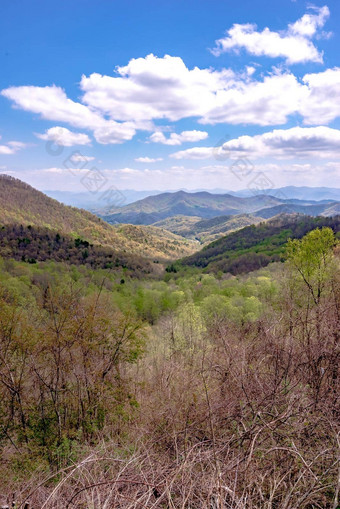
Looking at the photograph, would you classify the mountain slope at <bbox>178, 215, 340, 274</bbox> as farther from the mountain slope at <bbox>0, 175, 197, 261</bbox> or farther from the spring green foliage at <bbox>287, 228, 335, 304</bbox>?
the spring green foliage at <bbox>287, 228, 335, 304</bbox>

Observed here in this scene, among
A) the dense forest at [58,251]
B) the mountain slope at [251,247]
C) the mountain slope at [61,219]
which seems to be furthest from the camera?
the mountain slope at [61,219]

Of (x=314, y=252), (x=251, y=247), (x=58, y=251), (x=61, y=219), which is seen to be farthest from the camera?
(x=61, y=219)

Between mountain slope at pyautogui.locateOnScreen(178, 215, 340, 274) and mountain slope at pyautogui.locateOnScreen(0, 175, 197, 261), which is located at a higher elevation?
mountain slope at pyautogui.locateOnScreen(0, 175, 197, 261)

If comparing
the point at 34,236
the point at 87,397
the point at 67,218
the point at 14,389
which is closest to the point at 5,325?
the point at 14,389

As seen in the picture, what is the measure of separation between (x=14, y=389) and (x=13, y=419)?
134 centimetres

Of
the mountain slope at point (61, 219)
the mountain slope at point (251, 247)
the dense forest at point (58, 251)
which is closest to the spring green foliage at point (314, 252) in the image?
the dense forest at point (58, 251)

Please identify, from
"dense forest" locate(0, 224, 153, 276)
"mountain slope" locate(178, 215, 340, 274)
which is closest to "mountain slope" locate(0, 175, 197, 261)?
"mountain slope" locate(178, 215, 340, 274)

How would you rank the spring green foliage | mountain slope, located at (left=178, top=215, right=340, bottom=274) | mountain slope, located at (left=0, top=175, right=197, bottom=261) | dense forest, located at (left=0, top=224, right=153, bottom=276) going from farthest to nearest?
mountain slope, located at (left=0, top=175, right=197, bottom=261), mountain slope, located at (left=178, top=215, right=340, bottom=274), dense forest, located at (left=0, top=224, right=153, bottom=276), the spring green foliage

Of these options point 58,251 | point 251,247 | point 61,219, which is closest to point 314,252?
point 58,251

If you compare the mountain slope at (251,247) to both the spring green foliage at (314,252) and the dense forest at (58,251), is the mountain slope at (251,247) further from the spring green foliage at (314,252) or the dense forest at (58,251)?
the spring green foliage at (314,252)

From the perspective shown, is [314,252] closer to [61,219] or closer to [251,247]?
[251,247]

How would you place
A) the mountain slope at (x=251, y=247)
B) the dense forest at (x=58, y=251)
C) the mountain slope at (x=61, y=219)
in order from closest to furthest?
the dense forest at (x=58, y=251)
the mountain slope at (x=251, y=247)
the mountain slope at (x=61, y=219)

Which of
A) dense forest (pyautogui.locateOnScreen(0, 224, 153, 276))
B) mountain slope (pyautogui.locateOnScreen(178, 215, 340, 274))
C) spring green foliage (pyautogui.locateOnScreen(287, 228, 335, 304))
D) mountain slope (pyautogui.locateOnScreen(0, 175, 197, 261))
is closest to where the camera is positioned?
spring green foliage (pyautogui.locateOnScreen(287, 228, 335, 304))

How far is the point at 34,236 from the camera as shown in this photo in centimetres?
10756
